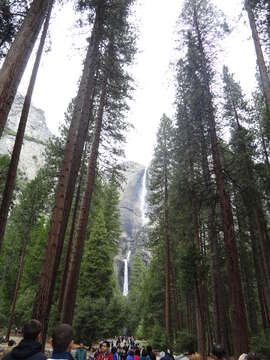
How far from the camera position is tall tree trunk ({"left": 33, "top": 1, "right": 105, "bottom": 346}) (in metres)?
5.93

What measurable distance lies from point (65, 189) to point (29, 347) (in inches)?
210

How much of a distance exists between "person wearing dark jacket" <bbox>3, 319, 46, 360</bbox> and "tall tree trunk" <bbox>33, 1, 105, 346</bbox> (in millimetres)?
3572

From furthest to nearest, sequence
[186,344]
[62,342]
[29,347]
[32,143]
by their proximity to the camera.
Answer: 1. [32,143]
2. [186,344]
3. [62,342]
4. [29,347]

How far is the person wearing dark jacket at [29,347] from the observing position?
2.11 metres

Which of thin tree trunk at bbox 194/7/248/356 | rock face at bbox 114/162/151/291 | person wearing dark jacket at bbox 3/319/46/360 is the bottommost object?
person wearing dark jacket at bbox 3/319/46/360

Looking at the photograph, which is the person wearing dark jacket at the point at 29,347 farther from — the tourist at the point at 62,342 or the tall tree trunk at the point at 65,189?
the tall tree trunk at the point at 65,189

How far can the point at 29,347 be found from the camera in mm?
2203

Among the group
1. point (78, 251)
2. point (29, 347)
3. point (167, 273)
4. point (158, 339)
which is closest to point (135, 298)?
point (158, 339)

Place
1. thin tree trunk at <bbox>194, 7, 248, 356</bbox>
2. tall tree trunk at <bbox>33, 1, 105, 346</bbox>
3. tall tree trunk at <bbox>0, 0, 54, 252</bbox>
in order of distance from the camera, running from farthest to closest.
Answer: thin tree trunk at <bbox>194, 7, 248, 356</bbox>
tall tree trunk at <bbox>0, 0, 54, 252</bbox>
tall tree trunk at <bbox>33, 1, 105, 346</bbox>

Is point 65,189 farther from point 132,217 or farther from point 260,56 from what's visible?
point 132,217

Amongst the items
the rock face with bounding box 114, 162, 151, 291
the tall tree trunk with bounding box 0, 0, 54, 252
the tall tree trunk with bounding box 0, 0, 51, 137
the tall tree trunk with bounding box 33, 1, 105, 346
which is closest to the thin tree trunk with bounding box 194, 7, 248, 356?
the tall tree trunk with bounding box 33, 1, 105, 346

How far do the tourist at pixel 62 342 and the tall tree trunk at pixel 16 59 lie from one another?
4562 mm

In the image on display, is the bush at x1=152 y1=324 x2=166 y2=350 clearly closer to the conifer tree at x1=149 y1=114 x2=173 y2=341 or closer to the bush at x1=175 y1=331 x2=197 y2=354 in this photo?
the bush at x1=175 y1=331 x2=197 y2=354

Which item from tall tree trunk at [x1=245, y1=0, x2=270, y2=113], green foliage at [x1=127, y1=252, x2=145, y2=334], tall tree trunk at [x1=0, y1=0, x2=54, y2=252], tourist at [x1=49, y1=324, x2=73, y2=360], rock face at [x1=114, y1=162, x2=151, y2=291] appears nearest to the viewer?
tourist at [x1=49, y1=324, x2=73, y2=360]
